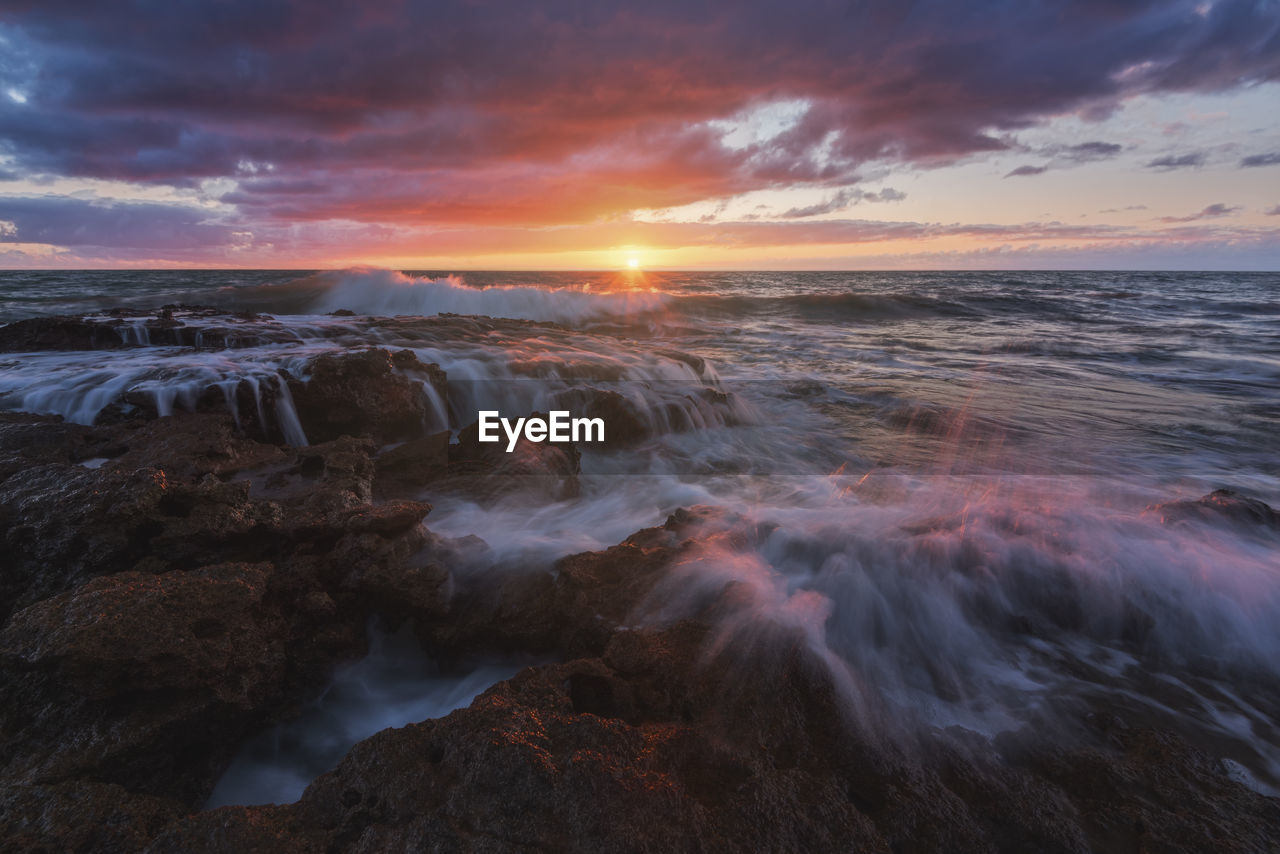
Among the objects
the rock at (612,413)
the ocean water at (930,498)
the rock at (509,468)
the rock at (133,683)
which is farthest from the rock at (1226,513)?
the rock at (133,683)

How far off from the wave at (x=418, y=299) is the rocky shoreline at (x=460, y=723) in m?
19.4

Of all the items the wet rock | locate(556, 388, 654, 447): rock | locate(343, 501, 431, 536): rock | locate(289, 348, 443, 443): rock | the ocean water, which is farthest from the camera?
locate(556, 388, 654, 447): rock

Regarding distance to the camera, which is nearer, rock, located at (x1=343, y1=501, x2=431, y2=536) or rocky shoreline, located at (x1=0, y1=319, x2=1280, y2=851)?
rocky shoreline, located at (x1=0, y1=319, x2=1280, y2=851)

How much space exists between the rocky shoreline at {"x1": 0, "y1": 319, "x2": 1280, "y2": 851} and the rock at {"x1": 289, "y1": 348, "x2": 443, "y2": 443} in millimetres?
2548

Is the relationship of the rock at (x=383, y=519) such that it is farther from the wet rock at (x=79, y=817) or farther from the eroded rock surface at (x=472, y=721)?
the wet rock at (x=79, y=817)

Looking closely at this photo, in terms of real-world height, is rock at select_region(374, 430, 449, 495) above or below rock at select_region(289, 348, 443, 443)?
below

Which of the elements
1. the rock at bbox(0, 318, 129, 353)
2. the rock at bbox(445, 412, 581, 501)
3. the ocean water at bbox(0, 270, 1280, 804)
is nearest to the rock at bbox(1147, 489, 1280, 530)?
the ocean water at bbox(0, 270, 1280, 804)

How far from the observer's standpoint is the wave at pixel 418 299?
72.3 feet

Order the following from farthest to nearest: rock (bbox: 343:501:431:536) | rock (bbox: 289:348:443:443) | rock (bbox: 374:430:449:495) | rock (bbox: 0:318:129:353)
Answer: rock (bbox: 0:318:129:353), rock (bbox: 289:348:443:443), rock (bbox: 374:430:449:495), rock (bbox: 343:501:431:536)

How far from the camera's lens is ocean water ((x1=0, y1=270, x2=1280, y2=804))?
292cm

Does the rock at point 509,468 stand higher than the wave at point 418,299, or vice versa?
the wave at point 418,299

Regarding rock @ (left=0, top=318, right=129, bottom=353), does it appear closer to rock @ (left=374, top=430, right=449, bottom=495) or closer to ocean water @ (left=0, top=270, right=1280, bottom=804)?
ocean water @ (left=0, top=270, right=1280, bottom=804)

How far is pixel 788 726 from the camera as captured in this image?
2.22 m

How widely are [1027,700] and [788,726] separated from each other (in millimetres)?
1384
